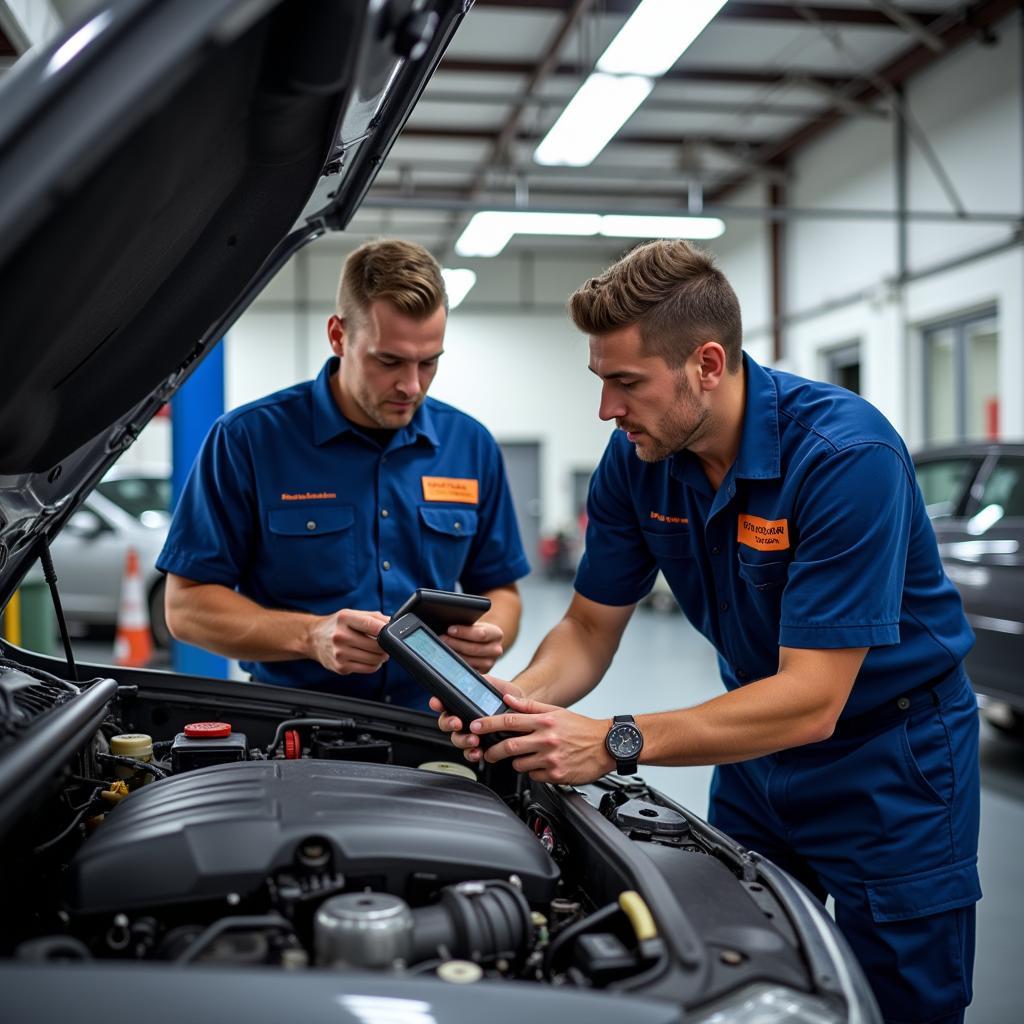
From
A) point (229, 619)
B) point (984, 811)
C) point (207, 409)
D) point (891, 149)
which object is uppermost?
point (891, 149)

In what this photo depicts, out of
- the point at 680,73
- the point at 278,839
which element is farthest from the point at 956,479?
the point at 680,73

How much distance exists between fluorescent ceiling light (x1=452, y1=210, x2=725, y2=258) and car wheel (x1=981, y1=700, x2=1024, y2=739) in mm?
3825

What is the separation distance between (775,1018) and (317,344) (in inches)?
513

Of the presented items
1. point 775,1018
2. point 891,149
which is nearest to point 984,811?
point 775,1018

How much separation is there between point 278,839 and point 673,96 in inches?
345

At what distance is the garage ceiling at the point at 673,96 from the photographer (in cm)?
709

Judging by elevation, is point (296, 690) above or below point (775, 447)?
below

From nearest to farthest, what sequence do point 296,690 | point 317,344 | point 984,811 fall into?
1. point 296,690
2. point 984,811
3. point 317,344

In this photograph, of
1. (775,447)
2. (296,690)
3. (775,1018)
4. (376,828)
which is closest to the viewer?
(775,1018)

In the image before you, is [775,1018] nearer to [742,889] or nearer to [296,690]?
[742,889]

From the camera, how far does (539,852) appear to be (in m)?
1.12

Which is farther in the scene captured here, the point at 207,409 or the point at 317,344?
the point at 317,344

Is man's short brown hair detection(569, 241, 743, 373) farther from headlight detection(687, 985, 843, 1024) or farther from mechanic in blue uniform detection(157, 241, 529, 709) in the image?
headlight detection(687, 985, 843, 1024)

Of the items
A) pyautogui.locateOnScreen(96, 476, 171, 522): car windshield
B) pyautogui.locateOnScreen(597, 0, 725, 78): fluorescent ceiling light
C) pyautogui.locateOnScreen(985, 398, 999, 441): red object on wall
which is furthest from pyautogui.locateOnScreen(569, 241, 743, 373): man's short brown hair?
pyautogui.locateOnScreen(985, 398, 999, 441): red object on wall
